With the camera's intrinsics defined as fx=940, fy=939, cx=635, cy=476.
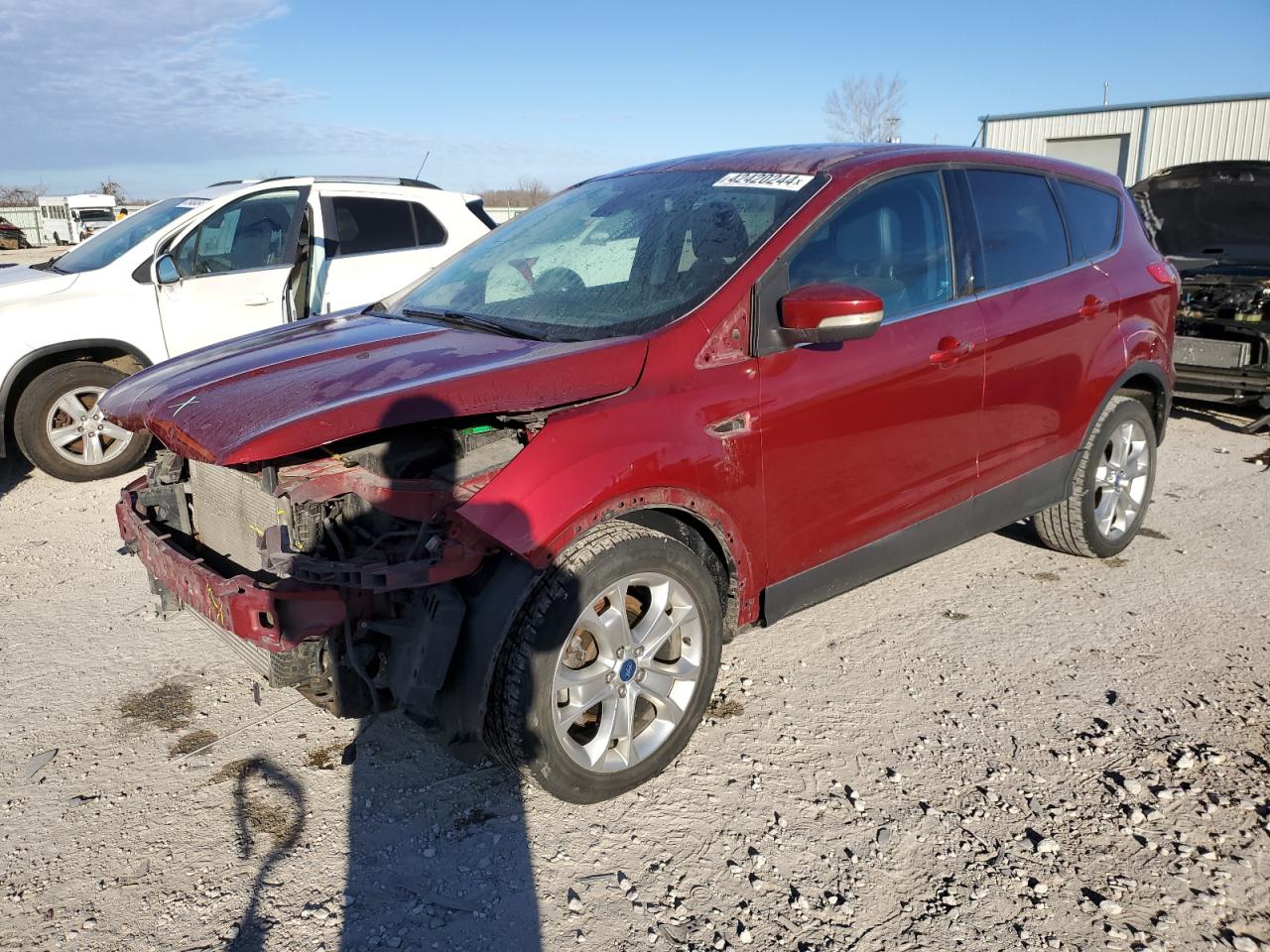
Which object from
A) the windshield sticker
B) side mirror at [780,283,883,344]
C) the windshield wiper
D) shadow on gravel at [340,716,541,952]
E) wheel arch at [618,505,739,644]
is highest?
the windshield sticker

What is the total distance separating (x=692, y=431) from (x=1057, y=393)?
2.14m

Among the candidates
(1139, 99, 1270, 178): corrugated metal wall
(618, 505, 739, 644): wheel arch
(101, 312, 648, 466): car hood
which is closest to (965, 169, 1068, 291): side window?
(618, 505, 739, 644): wheel arch

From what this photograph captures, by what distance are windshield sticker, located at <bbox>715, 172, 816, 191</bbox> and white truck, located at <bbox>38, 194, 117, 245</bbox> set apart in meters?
40.0

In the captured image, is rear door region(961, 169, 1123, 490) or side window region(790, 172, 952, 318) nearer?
side window region(790, 172, 952, 318)

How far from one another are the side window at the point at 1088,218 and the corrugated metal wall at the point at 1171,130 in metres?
23.5

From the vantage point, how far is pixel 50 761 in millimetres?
3242

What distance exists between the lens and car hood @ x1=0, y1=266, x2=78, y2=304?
6117mm

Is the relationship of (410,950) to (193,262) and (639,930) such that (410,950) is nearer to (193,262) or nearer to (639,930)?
(639,930)

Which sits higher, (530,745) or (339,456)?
(339,456)

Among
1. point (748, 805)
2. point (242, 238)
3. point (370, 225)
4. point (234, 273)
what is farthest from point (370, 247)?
point (748, 805)

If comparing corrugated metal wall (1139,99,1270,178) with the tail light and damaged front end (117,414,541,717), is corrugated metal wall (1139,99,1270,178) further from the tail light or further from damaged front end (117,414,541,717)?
damaged front end (117,414,541,717)

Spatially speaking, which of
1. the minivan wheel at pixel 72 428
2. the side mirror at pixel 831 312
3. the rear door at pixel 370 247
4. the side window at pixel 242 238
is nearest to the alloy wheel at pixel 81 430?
the minivan wheel at pixel 72 428

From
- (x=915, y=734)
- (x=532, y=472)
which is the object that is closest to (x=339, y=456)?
(x=532, y=472)

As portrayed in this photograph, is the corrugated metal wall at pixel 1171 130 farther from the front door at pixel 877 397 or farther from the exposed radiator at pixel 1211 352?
the front door at pixel 877 397
